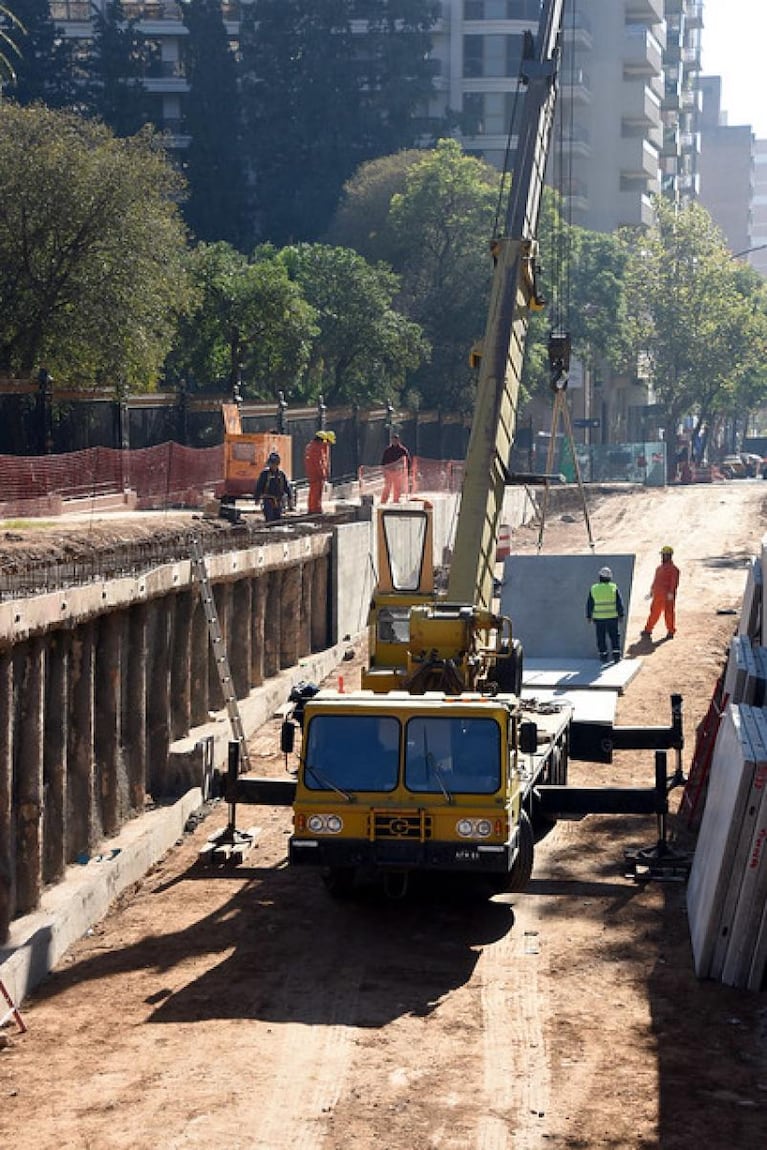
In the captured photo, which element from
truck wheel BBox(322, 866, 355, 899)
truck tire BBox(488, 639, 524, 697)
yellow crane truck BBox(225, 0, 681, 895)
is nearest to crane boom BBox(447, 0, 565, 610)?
yellow crane truck BBox(225, 0, 681, 895)

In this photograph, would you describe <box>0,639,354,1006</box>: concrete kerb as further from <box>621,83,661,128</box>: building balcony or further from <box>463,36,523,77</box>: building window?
<box>621,83,661,128</box>: building balcony

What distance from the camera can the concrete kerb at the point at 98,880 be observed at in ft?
48.4

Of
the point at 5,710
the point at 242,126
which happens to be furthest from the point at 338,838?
the point at 242,126

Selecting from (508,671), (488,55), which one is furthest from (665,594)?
(488,55)

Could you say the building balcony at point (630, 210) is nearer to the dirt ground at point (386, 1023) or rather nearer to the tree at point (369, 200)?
the tree at point (369, 200)

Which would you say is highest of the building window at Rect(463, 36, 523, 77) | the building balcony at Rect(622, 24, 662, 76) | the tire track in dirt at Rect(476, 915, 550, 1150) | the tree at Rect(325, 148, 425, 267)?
the building balcony at Rect(622, 24, 662, 76)

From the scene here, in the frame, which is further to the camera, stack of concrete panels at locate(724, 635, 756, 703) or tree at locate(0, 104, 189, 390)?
tree at locate(0, 104, 189, 390)

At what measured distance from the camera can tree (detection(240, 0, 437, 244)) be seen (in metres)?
100

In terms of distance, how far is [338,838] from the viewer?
1538 centimetres

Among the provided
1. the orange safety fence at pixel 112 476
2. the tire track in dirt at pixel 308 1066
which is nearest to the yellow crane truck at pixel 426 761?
the tire track in dirt at pixel 308 1066

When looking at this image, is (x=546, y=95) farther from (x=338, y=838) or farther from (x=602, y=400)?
(x=602, y=400)

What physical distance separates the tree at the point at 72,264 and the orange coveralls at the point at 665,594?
1451 centimetres

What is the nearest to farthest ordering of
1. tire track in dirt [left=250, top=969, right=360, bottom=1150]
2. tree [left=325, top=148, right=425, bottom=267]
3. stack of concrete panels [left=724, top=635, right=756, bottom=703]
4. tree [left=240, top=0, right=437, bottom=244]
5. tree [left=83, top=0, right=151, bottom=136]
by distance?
tire track in dirt [left=250, top=969, right=360, bottom=1150] → stack of concrete panels [left=724, top=635, right=756, bottom=703] → tree [left=325, top=148, right=425, bottom=267] → tree [left=83, top=0, right=151, bottom=136] → tree [left=240, top=0, right=437, bottom=244]

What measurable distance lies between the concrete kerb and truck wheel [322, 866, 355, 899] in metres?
2.27
